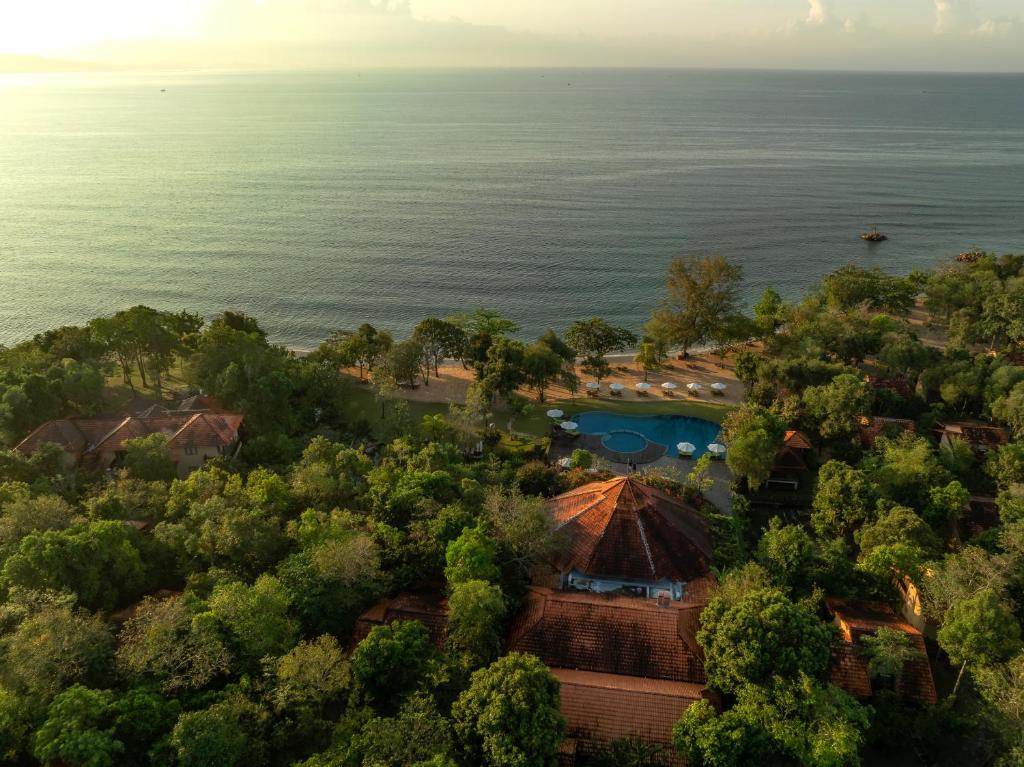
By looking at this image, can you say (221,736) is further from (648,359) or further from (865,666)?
(648,359)

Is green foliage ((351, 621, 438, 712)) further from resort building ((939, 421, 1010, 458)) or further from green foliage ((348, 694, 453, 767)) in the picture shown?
resort building ((939, 421, 1010, 458))

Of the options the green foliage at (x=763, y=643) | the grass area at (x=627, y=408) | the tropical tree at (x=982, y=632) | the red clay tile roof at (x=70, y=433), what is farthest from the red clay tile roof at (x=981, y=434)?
the red clay tile roof at (x=70, y=433)

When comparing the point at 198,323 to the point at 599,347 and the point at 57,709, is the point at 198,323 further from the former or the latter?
the point at 57,709

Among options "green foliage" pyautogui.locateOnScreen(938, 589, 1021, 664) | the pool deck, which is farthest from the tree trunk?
the pool deck

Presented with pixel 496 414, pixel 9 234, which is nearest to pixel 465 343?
pixel 496 414

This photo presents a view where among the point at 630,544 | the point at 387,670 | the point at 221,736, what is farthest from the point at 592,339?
the point at 221,736
